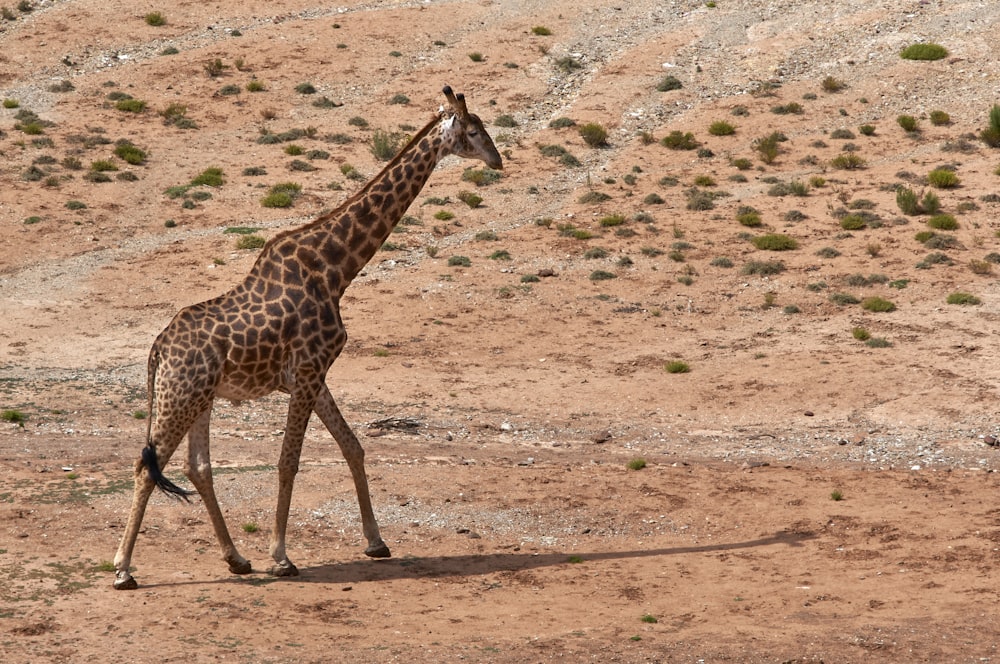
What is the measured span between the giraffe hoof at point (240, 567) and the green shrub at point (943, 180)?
2965 cm

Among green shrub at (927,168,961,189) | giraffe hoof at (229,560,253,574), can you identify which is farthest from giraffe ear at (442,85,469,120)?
green shrub at (927,168,961,189)

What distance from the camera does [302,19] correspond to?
56.9 meters

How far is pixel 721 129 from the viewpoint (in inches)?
1800

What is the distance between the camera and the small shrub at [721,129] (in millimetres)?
45719

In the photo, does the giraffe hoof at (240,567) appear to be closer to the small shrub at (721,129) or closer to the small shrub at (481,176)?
the small shrub at (481,176)

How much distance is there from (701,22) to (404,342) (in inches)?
1257

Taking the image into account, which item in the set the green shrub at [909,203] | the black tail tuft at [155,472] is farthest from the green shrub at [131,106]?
the black tail tuft at [155,472]

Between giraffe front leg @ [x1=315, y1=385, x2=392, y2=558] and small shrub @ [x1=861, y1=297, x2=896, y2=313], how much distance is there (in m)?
17.8

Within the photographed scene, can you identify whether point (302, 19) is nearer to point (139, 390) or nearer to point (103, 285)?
point (103, 285)

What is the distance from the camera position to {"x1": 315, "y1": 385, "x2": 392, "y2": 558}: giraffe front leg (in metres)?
16.1

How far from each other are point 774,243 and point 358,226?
21385 millimetres

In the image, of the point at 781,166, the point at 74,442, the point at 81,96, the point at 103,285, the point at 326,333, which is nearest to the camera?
the point at 326,333

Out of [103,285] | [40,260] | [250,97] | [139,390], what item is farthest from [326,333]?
[250,97]

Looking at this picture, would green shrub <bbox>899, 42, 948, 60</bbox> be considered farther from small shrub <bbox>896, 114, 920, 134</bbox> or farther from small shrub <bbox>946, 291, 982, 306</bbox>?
small shrub <bbox>946, 291, 982, 306</bbox>
